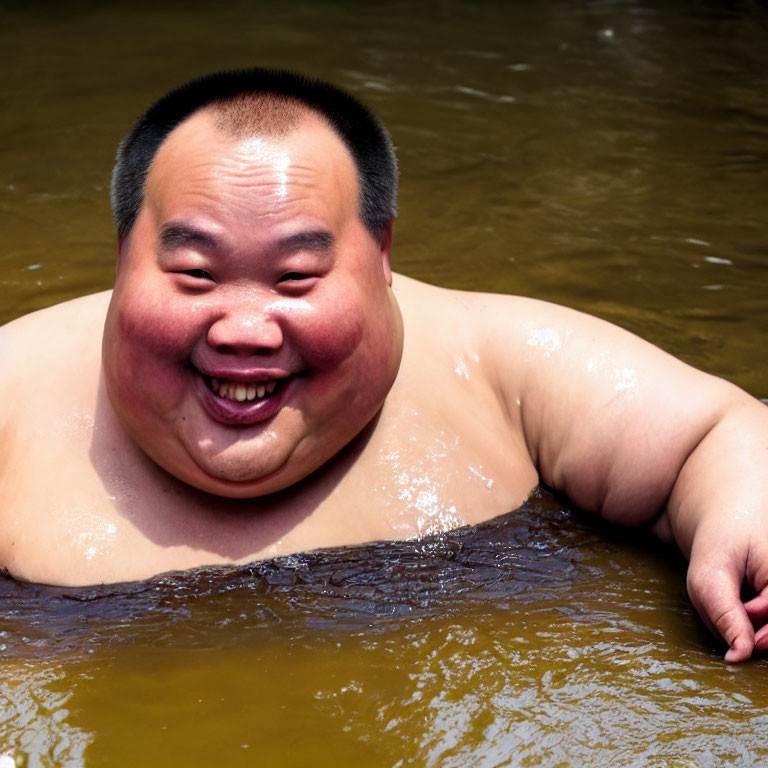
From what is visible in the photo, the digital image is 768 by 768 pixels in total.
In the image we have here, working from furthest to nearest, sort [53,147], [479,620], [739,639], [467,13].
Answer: [467,13]
[53,147]
[479,620]
[739,639]

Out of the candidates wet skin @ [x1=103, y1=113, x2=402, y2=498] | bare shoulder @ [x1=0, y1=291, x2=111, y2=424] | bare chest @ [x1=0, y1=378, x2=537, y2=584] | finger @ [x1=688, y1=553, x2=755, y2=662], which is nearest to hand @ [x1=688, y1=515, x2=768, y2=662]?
finger @ [x1=688, y1=553, x2=755, y2=662]

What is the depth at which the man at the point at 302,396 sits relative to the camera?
3133mm

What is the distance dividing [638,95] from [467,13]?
236 centimetres

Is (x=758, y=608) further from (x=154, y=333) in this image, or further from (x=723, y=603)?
(x=154, y=333)

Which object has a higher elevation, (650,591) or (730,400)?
(730,400)

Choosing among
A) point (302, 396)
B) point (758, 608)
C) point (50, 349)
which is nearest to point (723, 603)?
point (758, 608)

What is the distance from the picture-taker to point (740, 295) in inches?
201

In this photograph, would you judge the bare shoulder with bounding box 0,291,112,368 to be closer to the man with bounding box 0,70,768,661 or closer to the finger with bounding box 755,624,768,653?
the man with bounding box 0,70,768,661

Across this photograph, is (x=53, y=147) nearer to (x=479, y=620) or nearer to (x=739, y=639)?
(x=479, y=620)

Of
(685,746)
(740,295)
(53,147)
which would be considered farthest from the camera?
(53,147)

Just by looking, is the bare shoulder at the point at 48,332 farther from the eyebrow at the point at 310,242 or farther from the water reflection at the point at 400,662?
the eyebrow at the point at 310,242

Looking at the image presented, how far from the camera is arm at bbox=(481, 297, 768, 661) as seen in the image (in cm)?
328

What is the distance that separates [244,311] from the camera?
3.11 meters

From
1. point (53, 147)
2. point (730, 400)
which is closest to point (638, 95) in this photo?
point (53, 147)
